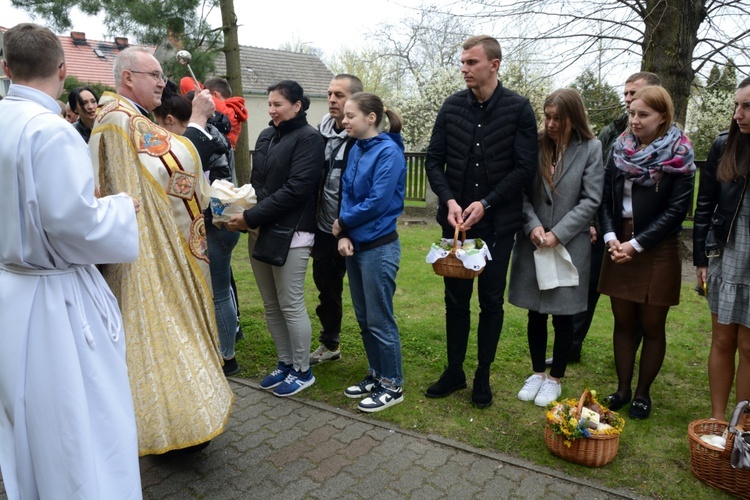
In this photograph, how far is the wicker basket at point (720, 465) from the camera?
3064mm

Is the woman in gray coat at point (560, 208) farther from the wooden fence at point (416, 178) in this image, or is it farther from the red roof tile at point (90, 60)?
the red roof tile at point (90, 60)

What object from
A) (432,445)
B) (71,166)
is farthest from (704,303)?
(71,166)

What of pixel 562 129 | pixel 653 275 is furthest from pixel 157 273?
pixel 653 275

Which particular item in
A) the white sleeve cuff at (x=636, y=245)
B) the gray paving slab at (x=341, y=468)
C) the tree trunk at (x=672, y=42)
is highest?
the tree trunk at (x=672, y=42)

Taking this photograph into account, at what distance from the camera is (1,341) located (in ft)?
7.66

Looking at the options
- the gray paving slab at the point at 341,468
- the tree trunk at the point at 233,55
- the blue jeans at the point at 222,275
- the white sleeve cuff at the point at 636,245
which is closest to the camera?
the gray paving slab at the point at 341,468

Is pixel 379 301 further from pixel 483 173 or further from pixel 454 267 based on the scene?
pixel 483 173

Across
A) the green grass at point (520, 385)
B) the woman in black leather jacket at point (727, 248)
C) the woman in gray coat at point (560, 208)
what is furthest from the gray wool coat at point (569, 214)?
the green grass at point (520, 385)

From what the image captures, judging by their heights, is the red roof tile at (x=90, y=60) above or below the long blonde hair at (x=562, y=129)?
above

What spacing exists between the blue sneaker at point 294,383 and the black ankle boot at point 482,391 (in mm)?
1224

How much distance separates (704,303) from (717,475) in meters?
3.97

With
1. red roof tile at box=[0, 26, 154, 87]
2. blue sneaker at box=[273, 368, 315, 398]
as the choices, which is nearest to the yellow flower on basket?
blue sneaker at box=[273, 368, 315, 398]

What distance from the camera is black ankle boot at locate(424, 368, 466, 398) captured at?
A: 4.21 meters

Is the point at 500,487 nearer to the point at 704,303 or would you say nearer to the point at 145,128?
the point at 145,128
